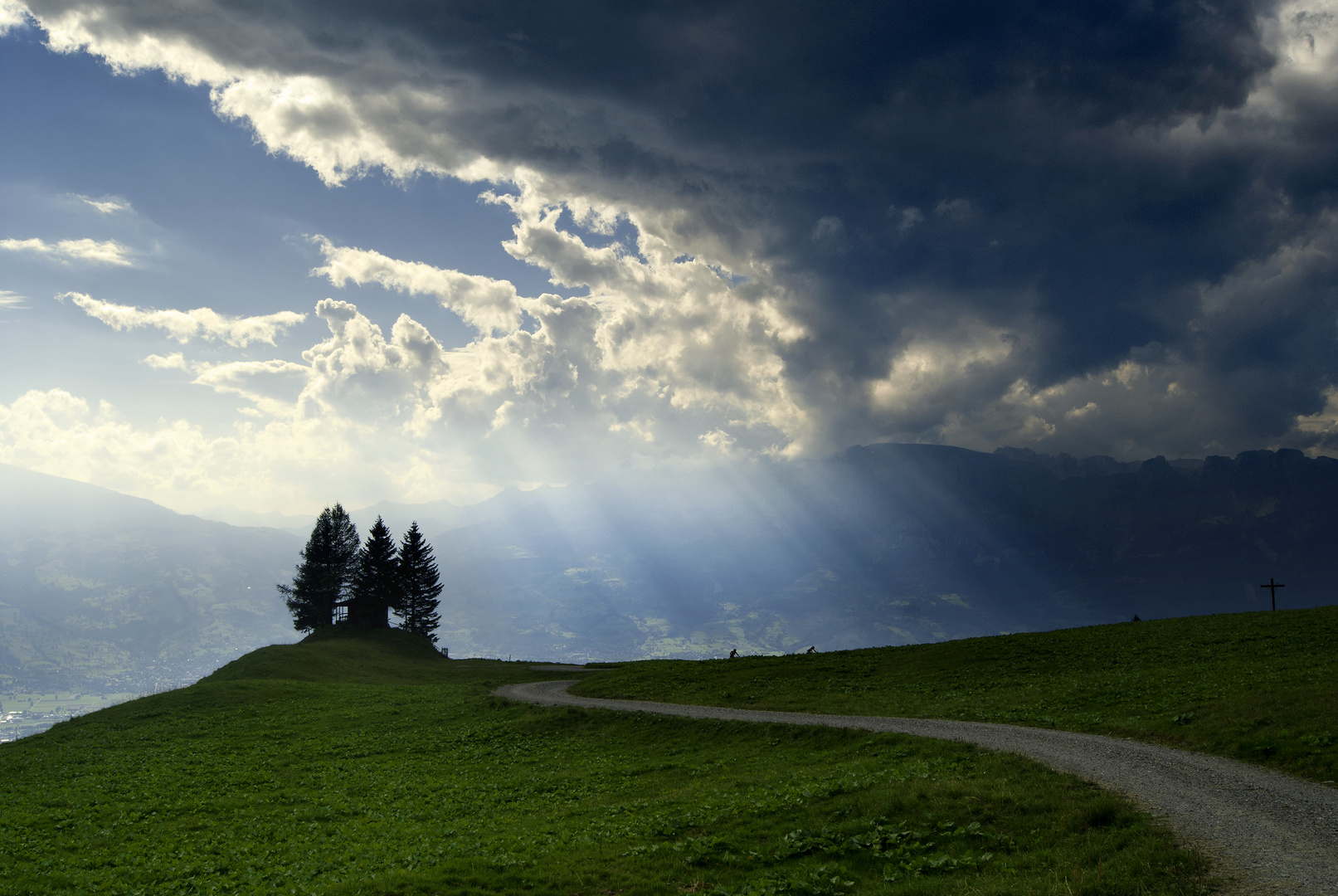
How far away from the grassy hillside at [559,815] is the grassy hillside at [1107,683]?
8.53 meters

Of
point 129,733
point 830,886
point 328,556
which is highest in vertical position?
point 328,556

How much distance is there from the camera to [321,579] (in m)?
113

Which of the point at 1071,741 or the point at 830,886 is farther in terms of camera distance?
the point at 1071,741

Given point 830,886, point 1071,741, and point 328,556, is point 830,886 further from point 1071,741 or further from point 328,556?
point 328,556

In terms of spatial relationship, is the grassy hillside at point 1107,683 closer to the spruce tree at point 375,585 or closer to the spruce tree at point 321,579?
the spruce tree at point 375,585

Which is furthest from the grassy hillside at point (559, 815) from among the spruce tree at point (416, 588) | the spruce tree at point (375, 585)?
the spruce tree at point (416, 588)

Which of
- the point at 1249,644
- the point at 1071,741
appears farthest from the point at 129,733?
the point at 1249,644

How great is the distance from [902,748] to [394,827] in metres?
19.9

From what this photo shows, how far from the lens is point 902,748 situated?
27.1m

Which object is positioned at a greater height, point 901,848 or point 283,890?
point 901,848

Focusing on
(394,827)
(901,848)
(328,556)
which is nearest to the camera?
(901,848)

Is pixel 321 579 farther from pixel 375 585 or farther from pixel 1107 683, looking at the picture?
pixel 1107 683

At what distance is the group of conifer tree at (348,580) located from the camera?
114m

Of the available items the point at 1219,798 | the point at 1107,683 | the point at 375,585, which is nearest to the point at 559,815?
the point at 1219,798
